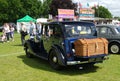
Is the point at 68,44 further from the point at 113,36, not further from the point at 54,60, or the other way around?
the point at 113,36

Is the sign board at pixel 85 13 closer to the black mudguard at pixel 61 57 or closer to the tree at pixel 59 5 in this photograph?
the tree at pixel 59 5

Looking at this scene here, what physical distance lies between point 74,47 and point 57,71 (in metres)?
1.16

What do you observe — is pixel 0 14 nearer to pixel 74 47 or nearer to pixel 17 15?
pixel 17 15

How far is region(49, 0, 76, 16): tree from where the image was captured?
79.9 m

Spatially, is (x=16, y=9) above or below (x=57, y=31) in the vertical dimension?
above

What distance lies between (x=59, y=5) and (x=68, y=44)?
7241 centimetres

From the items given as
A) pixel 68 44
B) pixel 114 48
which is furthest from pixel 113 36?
pixel 68 44

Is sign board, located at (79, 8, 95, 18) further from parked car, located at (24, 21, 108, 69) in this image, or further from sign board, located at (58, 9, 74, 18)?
parked car, located at (24, 21, 108, 69)

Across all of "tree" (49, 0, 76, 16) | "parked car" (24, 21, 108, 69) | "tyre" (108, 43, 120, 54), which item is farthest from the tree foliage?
"parked car" (24, 21, 108, 69)

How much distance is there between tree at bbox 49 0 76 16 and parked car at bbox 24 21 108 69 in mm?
69539

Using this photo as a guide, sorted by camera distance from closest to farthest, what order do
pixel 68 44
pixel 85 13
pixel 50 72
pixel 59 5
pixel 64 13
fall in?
pixel 68 44
pixel 50 72
pixel 64 13
pixel 85 13
pixel 59 5

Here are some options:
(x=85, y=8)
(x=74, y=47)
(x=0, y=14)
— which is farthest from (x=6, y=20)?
(x=74, y=47)

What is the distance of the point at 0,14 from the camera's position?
62.6m

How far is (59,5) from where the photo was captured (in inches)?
3182
